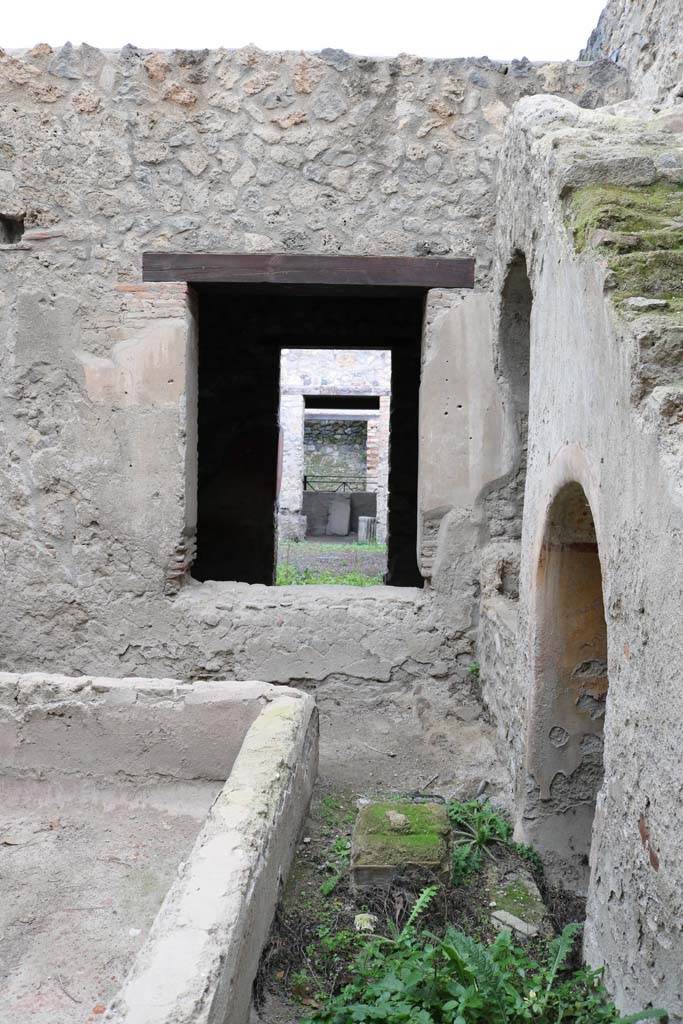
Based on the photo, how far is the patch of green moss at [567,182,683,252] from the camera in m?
2.56

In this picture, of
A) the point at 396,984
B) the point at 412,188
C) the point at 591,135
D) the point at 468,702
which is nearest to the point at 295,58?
the point at 412,188

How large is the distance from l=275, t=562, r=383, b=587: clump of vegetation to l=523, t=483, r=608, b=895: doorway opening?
761cm

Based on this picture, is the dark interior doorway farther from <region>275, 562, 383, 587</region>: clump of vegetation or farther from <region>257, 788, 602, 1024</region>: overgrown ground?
<region>257, 788, 602, 1024</region>: overgrown ground

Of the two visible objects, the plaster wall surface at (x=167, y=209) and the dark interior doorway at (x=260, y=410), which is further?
the dark interior doorway at (x=260, y=410)

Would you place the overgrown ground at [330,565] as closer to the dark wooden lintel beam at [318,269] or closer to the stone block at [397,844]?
the dark wooden lintel beam at [318,269]

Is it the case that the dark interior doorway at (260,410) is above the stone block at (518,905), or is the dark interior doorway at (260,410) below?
Answer: above

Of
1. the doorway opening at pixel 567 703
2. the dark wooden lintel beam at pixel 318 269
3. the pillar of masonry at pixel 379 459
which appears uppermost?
the dark wooden lintel beam at pixel 318 269

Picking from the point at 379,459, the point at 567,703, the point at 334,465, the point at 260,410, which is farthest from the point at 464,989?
the point at 334,465

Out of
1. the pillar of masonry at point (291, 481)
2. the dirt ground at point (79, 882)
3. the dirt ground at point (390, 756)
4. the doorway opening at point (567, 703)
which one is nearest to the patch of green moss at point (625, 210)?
the doorway opening at point (567, 703)

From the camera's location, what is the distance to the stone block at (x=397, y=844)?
2.82 m

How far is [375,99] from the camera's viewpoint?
4492 millimetres

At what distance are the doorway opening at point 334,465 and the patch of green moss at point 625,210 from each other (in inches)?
344

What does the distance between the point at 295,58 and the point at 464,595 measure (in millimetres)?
2825

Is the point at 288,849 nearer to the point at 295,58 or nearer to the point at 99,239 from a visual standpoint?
the point at 99,239
